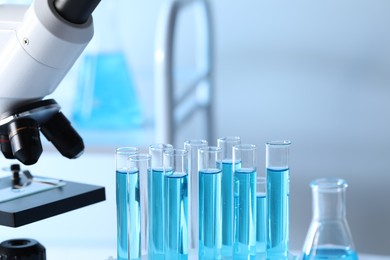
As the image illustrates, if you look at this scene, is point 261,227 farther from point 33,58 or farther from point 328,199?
point 33,58

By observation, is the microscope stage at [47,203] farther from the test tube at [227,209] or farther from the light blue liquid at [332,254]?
the light blue liquid at [332,254]

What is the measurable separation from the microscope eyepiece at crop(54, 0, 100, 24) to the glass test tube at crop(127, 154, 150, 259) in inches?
7.7

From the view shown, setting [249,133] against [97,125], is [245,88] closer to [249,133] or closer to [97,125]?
[249,133]

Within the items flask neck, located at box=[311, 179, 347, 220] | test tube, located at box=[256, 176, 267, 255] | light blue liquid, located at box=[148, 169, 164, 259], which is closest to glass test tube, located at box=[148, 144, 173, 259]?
light blue liquid, located at box=[148, 169, 164, 259]

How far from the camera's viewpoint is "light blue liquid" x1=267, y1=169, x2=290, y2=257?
1044 millimetres

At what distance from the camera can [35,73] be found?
3.35 feet

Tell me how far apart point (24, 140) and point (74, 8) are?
0.62ft

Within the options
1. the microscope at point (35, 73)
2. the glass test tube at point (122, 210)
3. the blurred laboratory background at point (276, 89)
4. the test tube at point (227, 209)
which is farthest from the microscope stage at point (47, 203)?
the blurred laboratory background at point (276, 89)

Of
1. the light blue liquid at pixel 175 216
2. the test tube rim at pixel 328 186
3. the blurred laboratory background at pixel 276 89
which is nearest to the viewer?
the test tube rim at pixel 328 186

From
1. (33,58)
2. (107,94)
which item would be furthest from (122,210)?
(107,94)

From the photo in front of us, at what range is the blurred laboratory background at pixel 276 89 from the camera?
6.99ft

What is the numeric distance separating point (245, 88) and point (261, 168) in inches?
9.0

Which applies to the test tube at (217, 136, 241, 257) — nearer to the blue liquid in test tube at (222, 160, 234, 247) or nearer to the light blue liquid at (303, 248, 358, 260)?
the blue liquid in test tube at (222, 160, 234, 247)

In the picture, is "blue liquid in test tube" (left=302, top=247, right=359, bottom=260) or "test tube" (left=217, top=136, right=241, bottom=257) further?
"test tube" (left=217, top=136, right=241, bottom=257)
